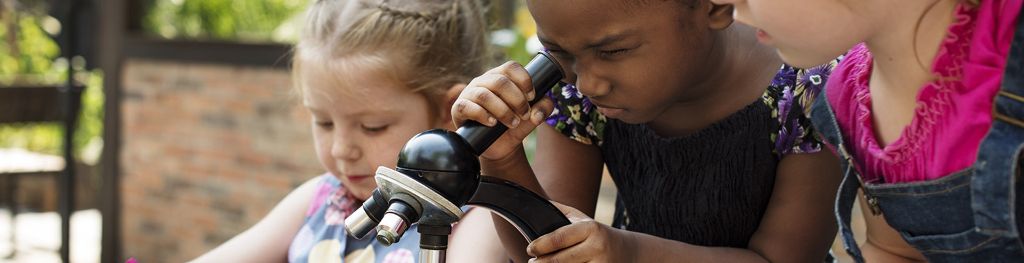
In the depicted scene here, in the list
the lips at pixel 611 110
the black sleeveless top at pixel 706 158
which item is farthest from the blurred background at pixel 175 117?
the lips at pixel 611 110

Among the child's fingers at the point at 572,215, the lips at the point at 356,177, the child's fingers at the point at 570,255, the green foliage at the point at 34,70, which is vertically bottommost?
the green foliage at the point at 34,70

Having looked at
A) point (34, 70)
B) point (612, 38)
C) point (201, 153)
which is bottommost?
point (34, 70)

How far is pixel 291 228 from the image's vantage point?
6.66 ft

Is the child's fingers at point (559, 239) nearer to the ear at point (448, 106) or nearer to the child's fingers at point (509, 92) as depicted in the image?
the child's fingers at point (509, 92)

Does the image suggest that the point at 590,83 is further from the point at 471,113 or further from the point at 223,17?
the point at 223,17

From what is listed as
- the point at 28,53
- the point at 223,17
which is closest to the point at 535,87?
the point at 223,17

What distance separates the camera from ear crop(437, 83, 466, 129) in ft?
6.13

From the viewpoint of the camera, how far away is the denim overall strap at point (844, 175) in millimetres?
1242

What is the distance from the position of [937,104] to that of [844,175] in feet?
0.71

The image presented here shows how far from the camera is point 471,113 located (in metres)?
1.27

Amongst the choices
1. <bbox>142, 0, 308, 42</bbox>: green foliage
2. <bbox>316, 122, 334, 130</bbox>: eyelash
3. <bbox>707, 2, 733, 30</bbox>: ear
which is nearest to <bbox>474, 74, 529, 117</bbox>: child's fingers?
<bbox>707, 2, 733, 30</bbox>: ear

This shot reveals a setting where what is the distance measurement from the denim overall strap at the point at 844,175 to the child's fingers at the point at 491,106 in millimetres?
325

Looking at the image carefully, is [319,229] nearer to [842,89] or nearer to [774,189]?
[774,189]

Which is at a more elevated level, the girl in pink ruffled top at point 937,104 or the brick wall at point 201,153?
the girl in pink ruffled top at point 937,104
